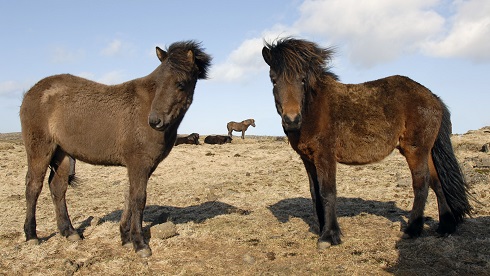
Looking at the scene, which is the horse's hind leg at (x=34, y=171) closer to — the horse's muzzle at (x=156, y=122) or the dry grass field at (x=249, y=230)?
the dry grass field at (x=249, y=230)

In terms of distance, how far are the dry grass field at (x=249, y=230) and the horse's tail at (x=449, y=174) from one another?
34 cm

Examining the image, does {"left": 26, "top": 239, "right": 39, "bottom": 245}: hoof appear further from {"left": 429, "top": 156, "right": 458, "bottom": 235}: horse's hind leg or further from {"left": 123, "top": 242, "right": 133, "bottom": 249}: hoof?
{"left": 429, "top": 156, "right": 458, "bottom": 235}: horse's hind leg

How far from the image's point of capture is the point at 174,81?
5508mm

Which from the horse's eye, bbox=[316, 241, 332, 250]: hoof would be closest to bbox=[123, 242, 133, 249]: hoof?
the horse's eye

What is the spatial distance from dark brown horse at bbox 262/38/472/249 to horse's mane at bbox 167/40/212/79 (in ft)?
3.02

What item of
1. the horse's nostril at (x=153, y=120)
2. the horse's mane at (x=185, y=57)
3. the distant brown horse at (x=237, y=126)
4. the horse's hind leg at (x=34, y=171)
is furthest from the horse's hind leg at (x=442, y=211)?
the distant brown horse at (x=237, y=126)

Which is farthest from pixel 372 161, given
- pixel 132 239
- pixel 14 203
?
pixel 14 203

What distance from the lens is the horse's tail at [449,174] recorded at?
19.9 feet

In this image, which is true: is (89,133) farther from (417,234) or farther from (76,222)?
(417,234)

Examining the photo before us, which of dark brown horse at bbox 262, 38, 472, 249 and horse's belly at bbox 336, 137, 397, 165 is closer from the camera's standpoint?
dark brown horse at bbox 262, 38, 472, 249

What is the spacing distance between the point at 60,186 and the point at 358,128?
4760 mm

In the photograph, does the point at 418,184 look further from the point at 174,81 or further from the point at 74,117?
the point at 74,117

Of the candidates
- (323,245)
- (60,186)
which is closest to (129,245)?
(60,186)

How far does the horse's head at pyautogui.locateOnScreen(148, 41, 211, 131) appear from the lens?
536 cm
